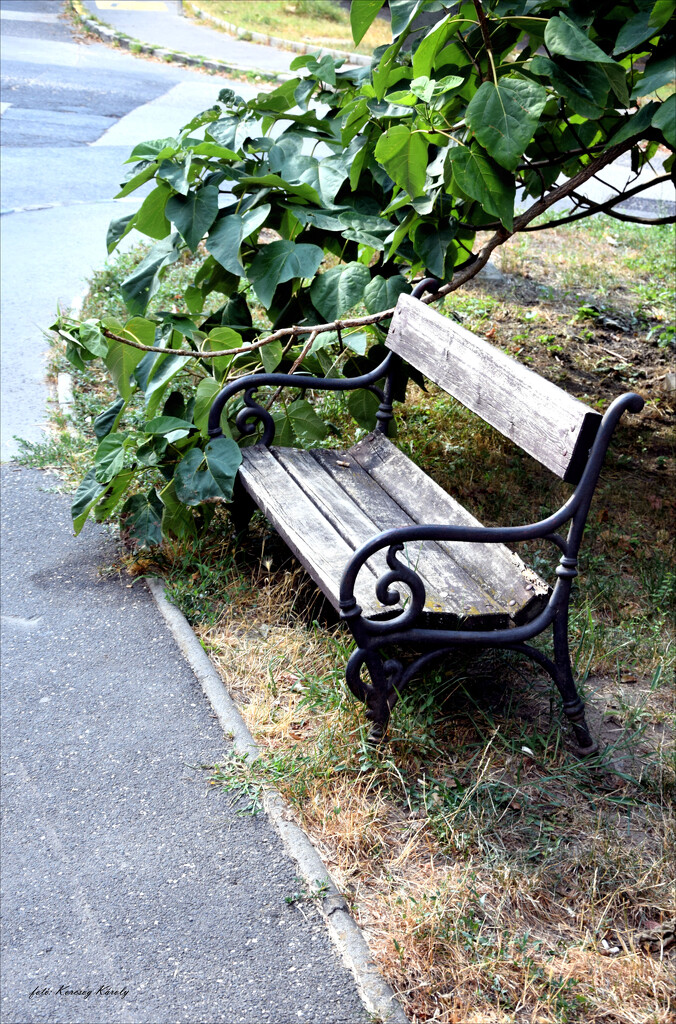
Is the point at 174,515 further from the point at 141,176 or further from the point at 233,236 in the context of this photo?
the point at 141,176

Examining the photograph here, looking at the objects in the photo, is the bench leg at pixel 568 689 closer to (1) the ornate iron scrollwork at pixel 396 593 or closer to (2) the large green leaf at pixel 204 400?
(1) the ornate iron scrollwork at pixel 396 593

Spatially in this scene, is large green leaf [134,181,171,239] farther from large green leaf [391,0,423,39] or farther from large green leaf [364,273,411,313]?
large green leaf [391,0,423,39]

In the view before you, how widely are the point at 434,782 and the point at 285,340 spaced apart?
2114mm

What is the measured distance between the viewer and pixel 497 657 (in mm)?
3303

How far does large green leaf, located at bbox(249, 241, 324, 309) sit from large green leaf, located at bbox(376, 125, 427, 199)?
57 centimetres

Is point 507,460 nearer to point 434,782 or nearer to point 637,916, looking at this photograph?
point 434,782

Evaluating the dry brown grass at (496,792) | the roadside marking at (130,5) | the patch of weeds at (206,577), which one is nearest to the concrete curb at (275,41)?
the roadside marking at (130,5)

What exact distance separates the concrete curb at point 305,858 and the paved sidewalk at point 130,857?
0.11ft

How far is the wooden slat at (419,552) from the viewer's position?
2.76 metres

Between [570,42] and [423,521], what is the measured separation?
1.65 meters

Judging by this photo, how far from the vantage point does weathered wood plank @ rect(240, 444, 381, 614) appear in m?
2.85

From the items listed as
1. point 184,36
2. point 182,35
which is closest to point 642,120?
point 184,36

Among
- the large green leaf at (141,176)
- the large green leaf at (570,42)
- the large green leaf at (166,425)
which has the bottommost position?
the large green leaf at (166,425)

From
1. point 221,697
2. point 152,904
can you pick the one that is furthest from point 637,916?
point 221,697
